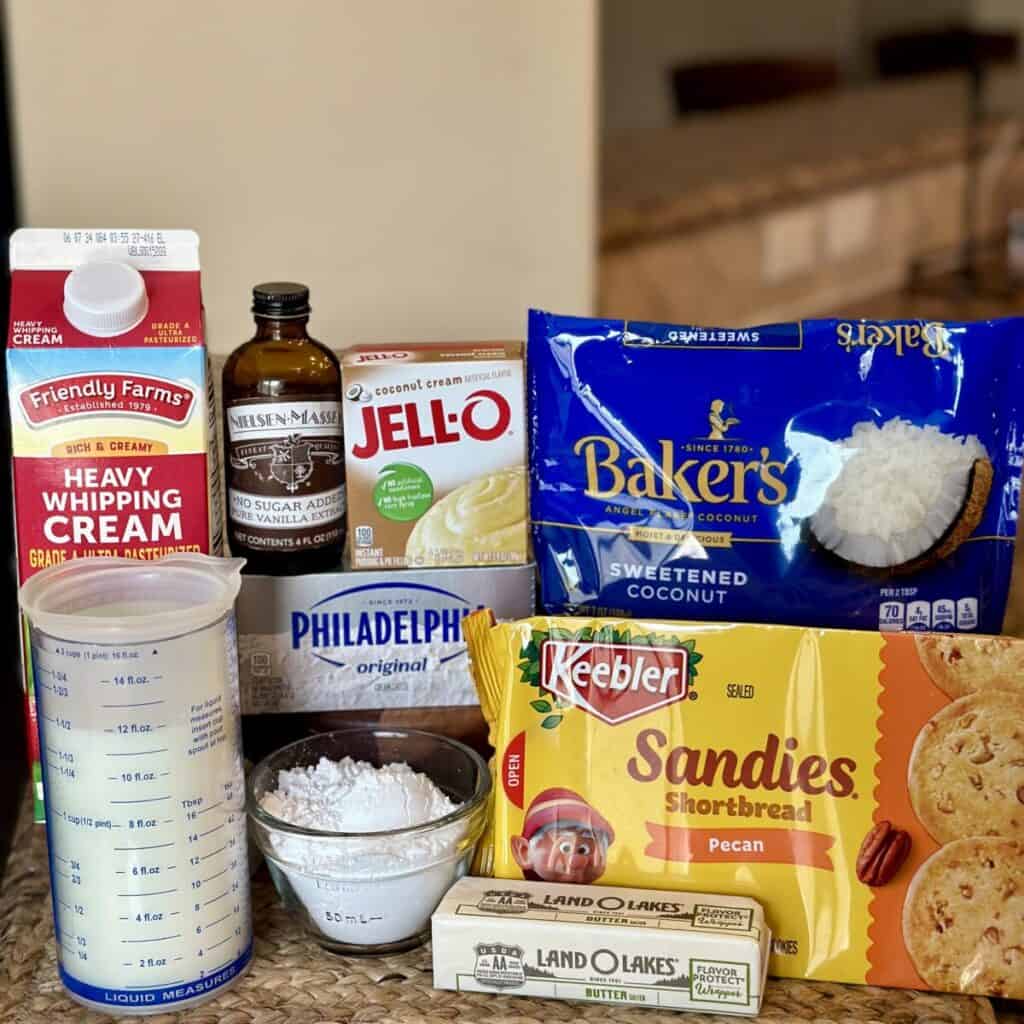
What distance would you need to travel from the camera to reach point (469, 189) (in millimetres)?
1991

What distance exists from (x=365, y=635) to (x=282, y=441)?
13 cm

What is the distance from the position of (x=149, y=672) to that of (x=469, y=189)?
1388 millimetres

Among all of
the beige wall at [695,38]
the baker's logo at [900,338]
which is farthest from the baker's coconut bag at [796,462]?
the beige wall at [695,38]

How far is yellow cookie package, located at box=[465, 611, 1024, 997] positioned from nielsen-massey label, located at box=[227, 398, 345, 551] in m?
0.14

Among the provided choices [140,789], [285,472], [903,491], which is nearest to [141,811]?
[140,789]

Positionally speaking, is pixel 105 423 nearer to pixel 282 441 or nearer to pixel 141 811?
pixel 282 441

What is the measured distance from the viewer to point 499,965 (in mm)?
749

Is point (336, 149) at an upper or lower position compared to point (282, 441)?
upper

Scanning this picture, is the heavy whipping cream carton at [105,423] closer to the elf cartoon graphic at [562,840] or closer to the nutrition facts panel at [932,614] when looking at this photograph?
the elf cartoon graphic at [562,840]

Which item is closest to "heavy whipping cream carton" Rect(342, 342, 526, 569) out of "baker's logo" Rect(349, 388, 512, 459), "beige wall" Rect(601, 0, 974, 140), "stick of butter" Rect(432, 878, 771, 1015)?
"baker's logo" Rect(349, 388, 512, 459)

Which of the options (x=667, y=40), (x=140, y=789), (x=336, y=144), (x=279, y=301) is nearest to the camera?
(x=140, y=789)

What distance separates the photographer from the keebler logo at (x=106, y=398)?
814mm

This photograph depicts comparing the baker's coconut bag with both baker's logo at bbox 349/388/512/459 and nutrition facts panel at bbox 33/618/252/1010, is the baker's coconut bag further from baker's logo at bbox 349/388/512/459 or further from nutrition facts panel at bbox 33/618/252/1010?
nutrition facts panel at bbox 33/618/252/1010

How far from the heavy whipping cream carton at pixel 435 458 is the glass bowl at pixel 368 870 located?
143mm
